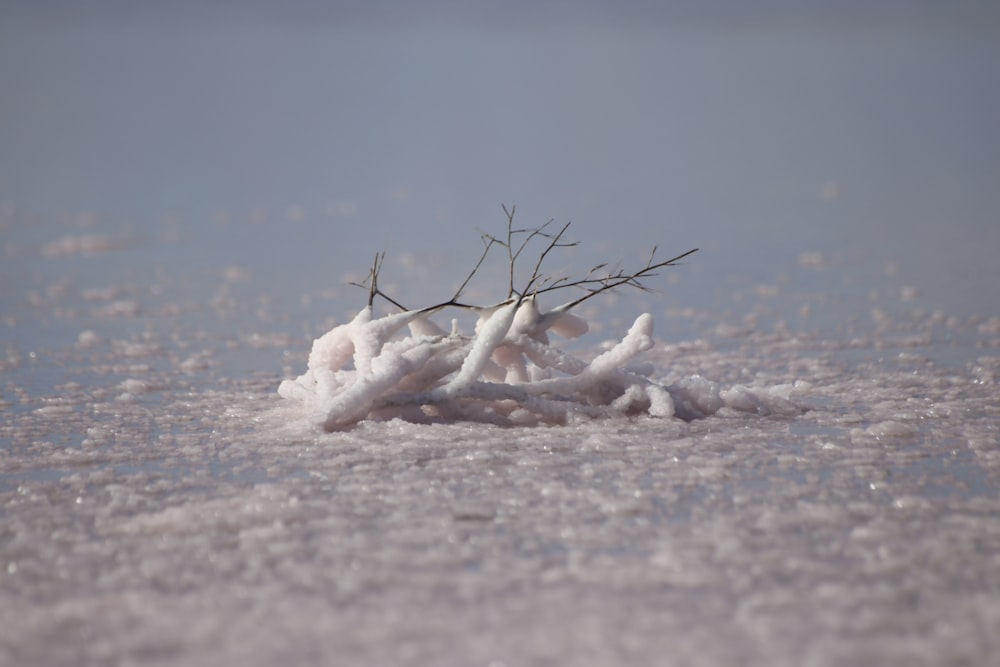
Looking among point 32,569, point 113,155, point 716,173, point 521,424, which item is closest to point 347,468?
point 521,424

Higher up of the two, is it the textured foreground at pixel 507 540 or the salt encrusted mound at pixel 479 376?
the salt encrusted mound at pixel 479 376

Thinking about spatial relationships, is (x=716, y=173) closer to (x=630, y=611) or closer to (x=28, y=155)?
(x=28, y=155)

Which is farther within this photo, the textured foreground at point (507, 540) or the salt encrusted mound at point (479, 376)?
the salt encrusted mound at point (479, 376)

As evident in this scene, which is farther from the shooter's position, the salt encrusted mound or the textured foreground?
the salt encrusted mound

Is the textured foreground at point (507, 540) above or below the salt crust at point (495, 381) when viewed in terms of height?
below

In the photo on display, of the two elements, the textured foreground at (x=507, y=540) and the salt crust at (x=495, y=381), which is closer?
the textured foreground at (x=507, y=540)

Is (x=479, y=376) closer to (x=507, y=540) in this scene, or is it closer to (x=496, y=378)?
(x=496, y=378)

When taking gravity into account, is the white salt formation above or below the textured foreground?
above

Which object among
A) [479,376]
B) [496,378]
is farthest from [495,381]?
[479,376]
